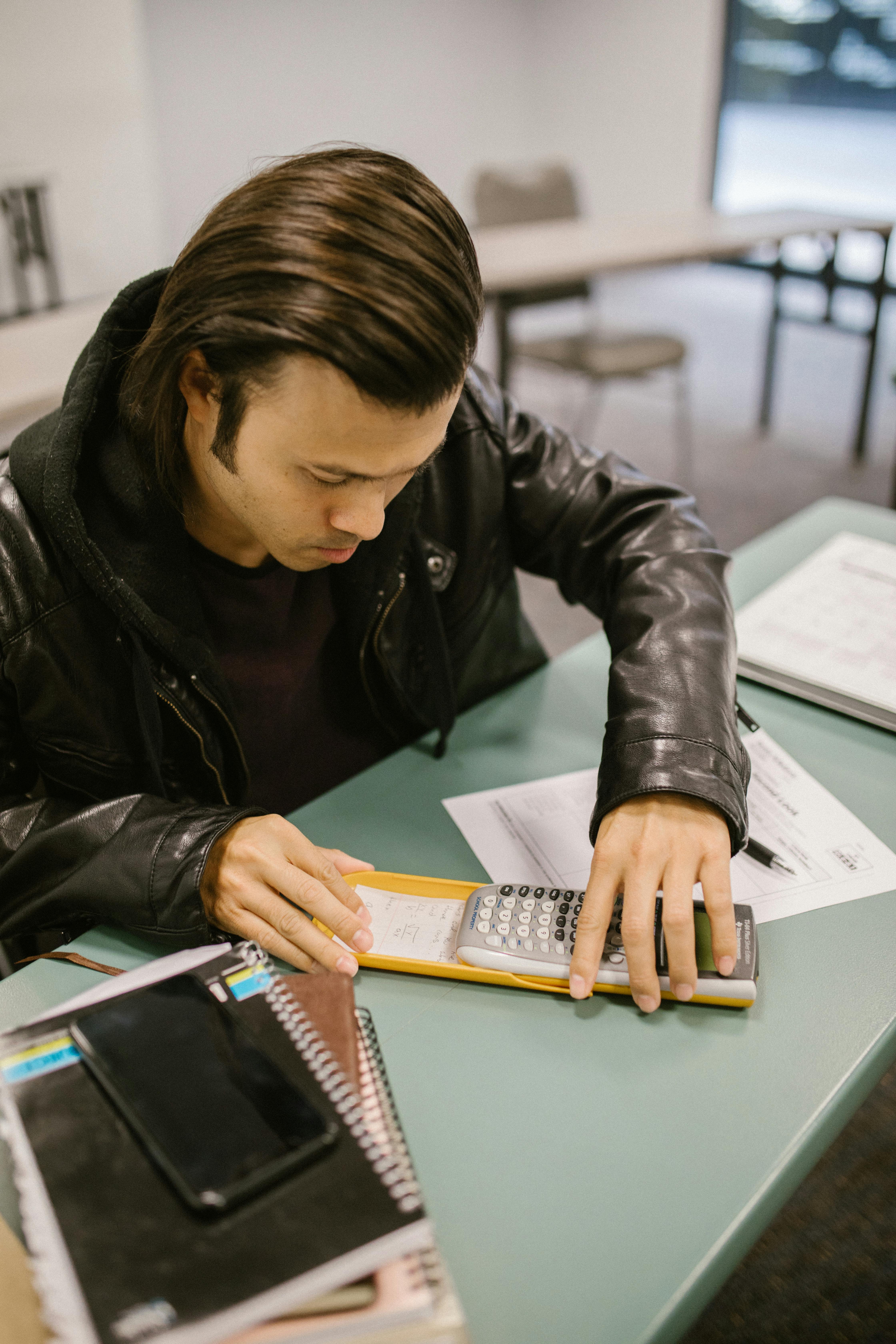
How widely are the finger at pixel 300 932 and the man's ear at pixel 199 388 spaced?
0.37m

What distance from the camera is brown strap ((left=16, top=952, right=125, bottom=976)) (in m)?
0.74

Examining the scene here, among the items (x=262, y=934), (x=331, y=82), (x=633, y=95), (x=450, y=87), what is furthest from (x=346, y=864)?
(x=633, y=95)

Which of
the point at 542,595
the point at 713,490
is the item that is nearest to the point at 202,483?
the point at 542,595

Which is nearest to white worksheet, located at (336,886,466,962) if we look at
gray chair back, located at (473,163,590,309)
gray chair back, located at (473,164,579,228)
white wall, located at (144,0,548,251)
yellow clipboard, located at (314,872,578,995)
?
yellow clipboard, located at (314,872,578,995)

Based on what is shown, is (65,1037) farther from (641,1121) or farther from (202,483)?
(202,483)

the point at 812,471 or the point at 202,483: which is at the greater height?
the point at 202,483

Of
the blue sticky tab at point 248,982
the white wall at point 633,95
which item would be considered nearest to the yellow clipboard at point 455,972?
the blue sticky tab at point 248,982

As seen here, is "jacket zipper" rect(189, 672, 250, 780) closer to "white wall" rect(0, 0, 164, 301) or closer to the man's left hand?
the man's left hand

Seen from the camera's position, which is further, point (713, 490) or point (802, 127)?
point (802, 127)

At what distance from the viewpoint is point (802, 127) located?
512 centimetres

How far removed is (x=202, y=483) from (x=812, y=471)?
3.03 m

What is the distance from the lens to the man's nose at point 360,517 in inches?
30.1

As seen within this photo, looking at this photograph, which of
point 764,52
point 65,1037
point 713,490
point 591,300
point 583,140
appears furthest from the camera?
point 583,140

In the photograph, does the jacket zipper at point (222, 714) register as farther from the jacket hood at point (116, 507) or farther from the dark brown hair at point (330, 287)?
the dark brown hair at point (330, 287)
